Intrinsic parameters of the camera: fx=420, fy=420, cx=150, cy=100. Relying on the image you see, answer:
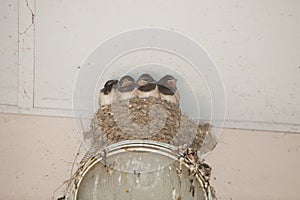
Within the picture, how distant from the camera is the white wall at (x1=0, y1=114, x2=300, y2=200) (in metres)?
1.72

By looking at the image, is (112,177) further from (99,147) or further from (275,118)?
(275,118)

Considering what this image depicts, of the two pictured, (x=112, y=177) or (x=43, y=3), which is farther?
(x=43, y=3)

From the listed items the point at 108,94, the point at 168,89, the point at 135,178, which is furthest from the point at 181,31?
the point at 135,178

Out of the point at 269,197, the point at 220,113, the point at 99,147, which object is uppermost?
the point at 220,113

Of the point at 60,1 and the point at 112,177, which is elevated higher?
the point at 60,1

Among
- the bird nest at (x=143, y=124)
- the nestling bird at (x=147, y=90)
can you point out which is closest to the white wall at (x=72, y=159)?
the bird nest at (x=143, y=124)

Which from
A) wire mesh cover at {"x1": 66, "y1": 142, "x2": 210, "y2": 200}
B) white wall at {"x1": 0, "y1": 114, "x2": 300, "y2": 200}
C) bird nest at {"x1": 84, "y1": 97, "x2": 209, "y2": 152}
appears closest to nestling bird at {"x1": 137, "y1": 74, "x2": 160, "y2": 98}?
bird nest at {"x1": 84, "y1": 97, "x2": 209, "y2": 152}

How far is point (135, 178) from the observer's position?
133 centimetres

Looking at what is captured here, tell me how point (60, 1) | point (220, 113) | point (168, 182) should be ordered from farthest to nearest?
1. point (60, 1)
2. point (220, 113)
3. point (168, 182)

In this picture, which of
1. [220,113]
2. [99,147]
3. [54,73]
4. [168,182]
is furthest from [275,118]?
[54,73]

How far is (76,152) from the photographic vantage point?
5.95ft

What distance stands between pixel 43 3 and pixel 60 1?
0.07 m

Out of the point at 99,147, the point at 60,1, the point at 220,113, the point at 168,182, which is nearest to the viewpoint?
the point at 168,182

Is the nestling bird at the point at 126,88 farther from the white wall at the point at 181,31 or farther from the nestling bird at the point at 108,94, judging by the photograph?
the white wall at the point at 181,31
